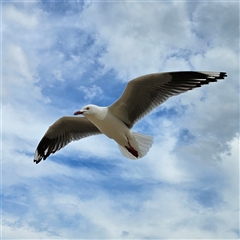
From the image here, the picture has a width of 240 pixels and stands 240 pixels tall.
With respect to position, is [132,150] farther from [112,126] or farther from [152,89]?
[152,89]

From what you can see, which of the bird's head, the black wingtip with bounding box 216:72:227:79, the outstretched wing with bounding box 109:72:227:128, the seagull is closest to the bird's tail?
the seagull

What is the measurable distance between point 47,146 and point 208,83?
294 cm

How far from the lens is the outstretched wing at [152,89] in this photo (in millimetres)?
5020

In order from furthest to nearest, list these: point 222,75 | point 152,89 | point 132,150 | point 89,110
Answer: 1. point 132,150
2. point 89,110
3. point 152,89
4. point 222,75

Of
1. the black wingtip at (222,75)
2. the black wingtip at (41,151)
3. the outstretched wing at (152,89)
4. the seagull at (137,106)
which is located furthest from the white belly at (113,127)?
the black wingtip at (41,151)

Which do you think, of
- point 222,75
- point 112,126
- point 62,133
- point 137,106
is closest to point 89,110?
point 112,126

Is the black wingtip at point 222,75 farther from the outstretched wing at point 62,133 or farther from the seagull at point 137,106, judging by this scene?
the outstretched wing at point 62,133

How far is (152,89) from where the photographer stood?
518 cm

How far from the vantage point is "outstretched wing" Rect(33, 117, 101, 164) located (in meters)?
6.30

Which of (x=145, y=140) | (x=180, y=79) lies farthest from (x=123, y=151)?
(x=180, y=79)

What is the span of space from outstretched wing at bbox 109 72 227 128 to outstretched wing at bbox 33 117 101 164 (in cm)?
102

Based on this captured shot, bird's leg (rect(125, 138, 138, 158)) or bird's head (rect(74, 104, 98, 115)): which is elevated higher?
bird's head (rect(74, 104, 98, 115))

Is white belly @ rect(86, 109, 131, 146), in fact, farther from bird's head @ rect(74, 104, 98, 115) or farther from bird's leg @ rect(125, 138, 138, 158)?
bird's leg @ rect(125, 138, 138, 158)

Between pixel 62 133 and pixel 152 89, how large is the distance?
1991 mm
